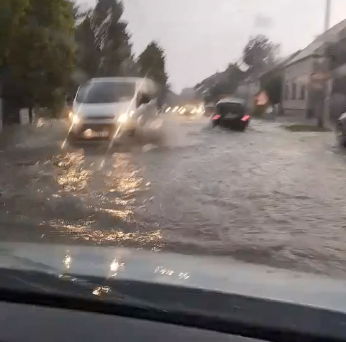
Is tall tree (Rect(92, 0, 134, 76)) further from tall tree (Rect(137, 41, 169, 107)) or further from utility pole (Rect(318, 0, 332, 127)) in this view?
utility pole (Rect(318, 0, 332, 127))

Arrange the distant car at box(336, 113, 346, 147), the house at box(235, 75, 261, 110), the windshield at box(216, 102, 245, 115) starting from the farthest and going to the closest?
the house at box(235, 75, 261, 110) → the windshield at box(216, 102, 245, 115) → the distant car at box(336, 113, 346, 147)

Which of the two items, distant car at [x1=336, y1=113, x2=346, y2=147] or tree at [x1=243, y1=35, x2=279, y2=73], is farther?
tree at [x1=243, y1=35, x2=279, y2=73]

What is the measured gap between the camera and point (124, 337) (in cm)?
203

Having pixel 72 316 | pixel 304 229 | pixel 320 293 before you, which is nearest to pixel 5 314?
pixel 72 316

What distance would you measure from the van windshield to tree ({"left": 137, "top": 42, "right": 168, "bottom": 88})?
22.5 ft

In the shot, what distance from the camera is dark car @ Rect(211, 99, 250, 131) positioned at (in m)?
28.7

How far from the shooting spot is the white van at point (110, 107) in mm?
19531

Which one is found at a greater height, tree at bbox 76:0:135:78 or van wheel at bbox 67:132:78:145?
tree at bbox 76:0:135:78

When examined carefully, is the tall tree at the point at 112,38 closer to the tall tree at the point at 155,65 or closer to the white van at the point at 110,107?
the tall tree at the point at 155,65

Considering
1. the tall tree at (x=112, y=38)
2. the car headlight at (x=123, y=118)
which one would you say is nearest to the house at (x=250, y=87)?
the tall tree at (x=112, y=38)

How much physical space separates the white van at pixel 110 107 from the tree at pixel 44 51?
1.70 meters

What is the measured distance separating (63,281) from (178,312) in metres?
0.49

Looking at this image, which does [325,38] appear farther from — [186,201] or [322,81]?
[186,201]

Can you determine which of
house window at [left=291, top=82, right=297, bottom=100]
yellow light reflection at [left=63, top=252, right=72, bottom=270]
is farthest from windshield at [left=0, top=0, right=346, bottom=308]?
house window at [left=291, top=82, right=297, bottom=100]
